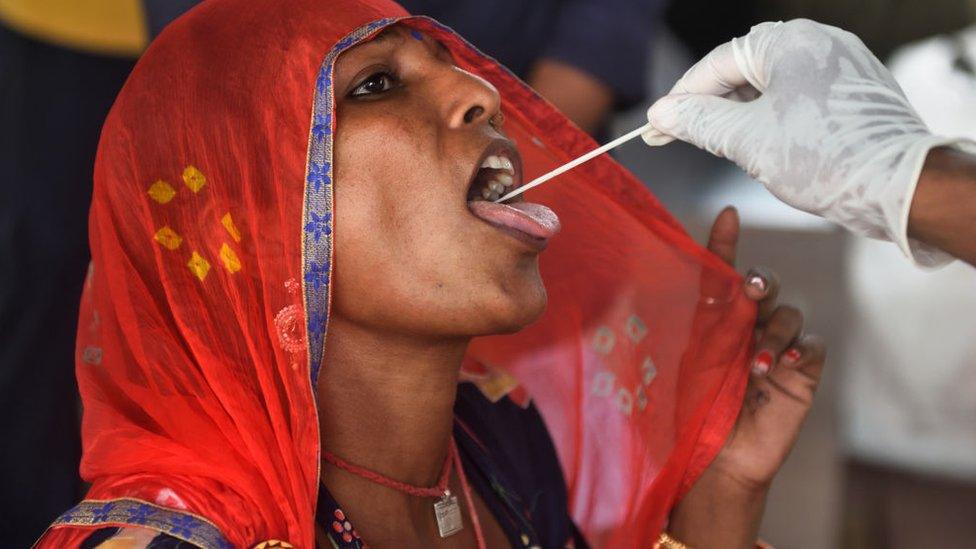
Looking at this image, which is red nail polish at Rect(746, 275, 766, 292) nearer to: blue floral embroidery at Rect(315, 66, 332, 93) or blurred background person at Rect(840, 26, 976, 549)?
blue floral embroidery at Rect(315, 66, 332, 93)

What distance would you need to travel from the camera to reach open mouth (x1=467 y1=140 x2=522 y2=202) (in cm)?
158

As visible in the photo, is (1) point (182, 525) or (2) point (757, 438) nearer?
(1) point (182, 525)

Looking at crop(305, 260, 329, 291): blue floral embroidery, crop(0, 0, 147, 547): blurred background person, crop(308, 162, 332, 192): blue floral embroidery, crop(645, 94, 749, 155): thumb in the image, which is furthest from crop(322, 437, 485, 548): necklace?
crop(0, 0, 147, 547): blurred background person

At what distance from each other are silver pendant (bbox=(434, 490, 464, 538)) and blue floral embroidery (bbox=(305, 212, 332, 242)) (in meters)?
0.44

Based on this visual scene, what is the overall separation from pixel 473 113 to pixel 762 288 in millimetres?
489

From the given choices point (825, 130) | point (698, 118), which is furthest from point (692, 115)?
point (825, 130)

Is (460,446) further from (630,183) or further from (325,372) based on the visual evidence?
(630,183)

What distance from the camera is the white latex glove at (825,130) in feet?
4.02

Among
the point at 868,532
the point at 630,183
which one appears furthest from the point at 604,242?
the point at 868,532

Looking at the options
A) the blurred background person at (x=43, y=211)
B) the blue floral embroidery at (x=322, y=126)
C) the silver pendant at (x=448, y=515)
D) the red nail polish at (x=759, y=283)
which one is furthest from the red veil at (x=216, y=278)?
the blurred background person at (x=43, y=211)

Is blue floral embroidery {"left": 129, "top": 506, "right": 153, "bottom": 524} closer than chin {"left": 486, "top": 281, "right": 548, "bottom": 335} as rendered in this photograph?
Yes

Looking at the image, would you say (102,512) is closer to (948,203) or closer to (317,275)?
(317,275)

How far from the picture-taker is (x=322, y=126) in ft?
4.72

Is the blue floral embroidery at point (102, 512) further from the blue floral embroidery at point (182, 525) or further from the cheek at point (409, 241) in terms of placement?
the cheek at point (409, 241)
